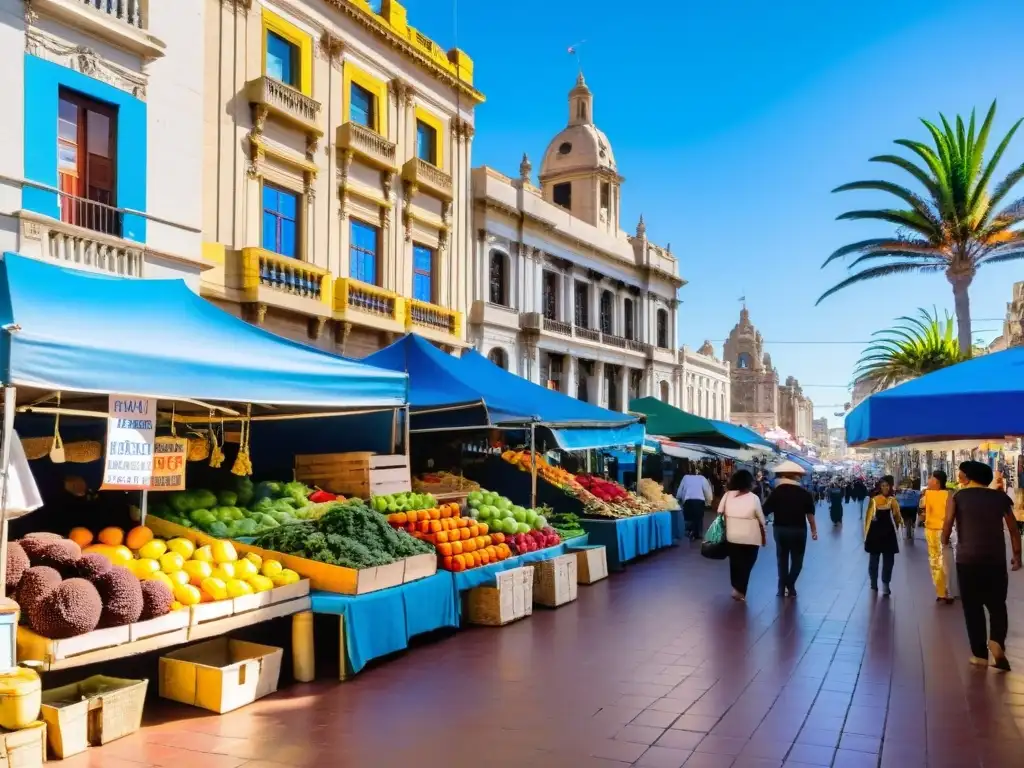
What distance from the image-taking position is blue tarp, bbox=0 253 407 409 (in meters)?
5.38

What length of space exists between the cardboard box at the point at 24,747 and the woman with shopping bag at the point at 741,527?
26.7ft

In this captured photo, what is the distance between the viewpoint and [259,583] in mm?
6922

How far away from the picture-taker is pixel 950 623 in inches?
387

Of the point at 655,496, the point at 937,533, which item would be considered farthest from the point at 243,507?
the point at 655,496

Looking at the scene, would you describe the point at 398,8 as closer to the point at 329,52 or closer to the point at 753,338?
the point at 329,52

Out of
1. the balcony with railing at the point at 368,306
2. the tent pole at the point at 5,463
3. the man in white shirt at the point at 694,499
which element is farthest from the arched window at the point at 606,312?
the tent pole at the point at 5,463

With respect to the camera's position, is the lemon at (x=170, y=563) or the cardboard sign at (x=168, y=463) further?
the cardboard sign at (x=168, y=463)

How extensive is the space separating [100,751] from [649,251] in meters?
35.5

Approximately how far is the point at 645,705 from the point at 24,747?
13.0 feet

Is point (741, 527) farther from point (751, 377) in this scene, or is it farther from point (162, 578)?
point (751, 377)

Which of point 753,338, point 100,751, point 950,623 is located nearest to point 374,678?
point 100,751

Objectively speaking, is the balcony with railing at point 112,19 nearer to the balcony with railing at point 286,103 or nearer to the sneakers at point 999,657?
the balcony with railing at point 286,103

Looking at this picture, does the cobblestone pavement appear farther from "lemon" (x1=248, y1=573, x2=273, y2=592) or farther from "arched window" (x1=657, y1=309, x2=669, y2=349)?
"arched window" (x1=657, y1=309, x2=669, y2=349)

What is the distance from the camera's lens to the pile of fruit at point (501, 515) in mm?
10789
